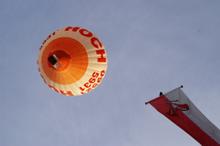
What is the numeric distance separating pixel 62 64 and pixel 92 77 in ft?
6.59

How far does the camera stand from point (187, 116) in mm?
19938

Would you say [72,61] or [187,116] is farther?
[72,61]

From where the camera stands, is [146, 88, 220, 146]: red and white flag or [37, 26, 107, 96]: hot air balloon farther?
[37, 26, 107, 96]: hot air balloon

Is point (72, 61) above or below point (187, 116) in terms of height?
above

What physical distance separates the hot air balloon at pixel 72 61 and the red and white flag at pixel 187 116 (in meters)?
5.38

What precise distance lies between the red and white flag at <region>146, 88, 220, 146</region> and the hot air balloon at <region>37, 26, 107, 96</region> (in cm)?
538

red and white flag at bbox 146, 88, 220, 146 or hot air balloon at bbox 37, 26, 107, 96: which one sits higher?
hot air balloon at bbox 37, 26, 107, 96

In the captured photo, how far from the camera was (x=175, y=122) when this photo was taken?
19.5 metres

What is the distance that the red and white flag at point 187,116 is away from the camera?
19266mm

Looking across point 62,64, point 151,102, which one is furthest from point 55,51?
point 151,102

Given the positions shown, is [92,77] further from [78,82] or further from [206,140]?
[206,140]

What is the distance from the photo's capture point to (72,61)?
76.2ft

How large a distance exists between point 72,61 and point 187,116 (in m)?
7.26

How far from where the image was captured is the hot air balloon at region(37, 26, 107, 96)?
2330 cm
